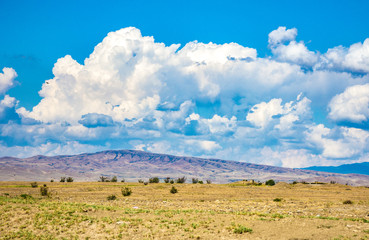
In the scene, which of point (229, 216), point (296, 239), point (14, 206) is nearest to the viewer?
point (296, 239)

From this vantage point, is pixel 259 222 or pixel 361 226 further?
pixel 259 222

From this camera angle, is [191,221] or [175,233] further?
[191,221]

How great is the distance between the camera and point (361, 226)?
21484 mm

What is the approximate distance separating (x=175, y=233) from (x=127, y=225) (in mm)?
3872

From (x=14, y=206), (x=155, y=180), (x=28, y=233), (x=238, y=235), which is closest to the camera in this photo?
(x=238, y=235)

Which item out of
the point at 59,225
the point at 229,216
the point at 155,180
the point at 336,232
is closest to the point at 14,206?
the point at 59,225

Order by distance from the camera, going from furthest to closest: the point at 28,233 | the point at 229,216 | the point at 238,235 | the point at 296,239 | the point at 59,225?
the point at 229,216 < the point at 59,225 < the point at 28,233 < the point at 238,235 < the point at 296,239

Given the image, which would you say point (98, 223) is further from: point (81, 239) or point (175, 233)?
point (175, 233)

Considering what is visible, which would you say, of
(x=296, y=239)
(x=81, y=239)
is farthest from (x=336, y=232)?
(x=81, y=239)

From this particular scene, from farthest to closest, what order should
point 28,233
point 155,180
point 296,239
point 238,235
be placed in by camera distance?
1. point 155,180
2. point 28,233
3. point 238,235
4. point 296,239

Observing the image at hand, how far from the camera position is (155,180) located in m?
97.1

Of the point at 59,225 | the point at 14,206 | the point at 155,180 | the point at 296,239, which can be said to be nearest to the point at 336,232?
the point at 296,239

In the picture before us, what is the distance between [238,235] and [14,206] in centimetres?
1940

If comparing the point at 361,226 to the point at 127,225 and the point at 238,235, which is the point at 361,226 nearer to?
the point at 238,235
